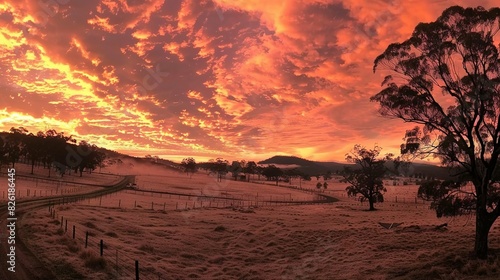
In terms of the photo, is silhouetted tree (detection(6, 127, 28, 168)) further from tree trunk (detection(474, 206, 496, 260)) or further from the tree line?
tree trunk (detection(474, 206, 496, 260))

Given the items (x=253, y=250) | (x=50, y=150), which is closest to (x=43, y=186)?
(x=50, y=150)

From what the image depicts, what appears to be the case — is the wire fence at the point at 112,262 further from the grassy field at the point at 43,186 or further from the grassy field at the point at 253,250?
the grassy field at the point at 43,186

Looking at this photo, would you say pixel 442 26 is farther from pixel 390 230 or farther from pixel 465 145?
pixel 390 230

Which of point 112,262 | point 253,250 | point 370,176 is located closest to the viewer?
point 112,262

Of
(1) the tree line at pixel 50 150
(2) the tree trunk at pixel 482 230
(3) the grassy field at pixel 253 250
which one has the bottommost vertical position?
(3) the grassy field at pixel 253 250

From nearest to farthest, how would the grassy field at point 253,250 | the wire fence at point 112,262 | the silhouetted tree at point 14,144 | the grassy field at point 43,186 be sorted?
the wire fence at point 112,262
the grassy field at point 253,250
the grassy field at point 43,186
the silhouetted tree at point 14,144

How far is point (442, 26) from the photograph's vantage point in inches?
867

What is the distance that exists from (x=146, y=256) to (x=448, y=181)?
80.5ft

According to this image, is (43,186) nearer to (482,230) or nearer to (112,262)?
(112,262)

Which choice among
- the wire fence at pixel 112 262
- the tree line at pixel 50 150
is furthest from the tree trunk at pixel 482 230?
the tree line at pixel 50 150

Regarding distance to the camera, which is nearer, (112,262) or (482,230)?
(482,230)

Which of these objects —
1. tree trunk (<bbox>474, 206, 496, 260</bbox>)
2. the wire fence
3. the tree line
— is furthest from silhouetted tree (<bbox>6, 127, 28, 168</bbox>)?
tree trunk (<bbox>474, 206, 496, 260</bbox>)

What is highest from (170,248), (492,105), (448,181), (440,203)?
(492,105)

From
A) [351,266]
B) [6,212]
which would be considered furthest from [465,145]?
[6,212]
